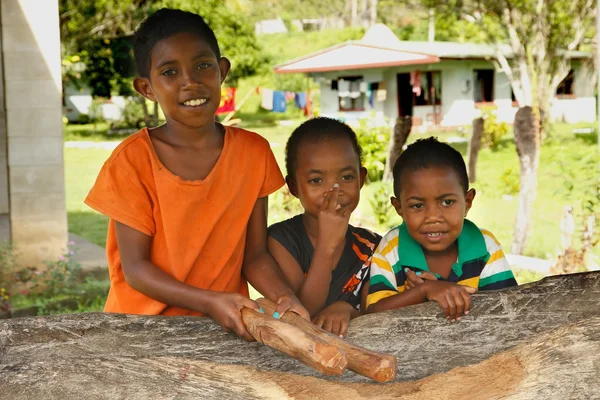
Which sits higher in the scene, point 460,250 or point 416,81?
point 416,81

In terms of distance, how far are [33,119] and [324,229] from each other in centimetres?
402

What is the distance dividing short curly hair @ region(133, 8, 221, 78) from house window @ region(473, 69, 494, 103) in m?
20.3

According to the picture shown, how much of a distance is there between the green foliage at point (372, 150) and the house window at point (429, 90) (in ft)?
32.6

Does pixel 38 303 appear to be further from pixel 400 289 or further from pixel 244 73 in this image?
pixel 244 73

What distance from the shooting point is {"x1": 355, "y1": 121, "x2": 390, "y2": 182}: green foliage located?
11203mm

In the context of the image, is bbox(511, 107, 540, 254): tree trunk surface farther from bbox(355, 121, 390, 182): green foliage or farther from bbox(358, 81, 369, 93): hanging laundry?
bbox(358, 81, 369, 93): hanging laundry

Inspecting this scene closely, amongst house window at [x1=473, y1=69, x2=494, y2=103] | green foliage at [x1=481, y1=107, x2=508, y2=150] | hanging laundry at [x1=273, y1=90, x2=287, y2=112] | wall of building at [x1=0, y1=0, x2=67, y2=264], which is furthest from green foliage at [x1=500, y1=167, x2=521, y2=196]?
hanging laundry at [x1=273, y1=90, x2=287, y2=112]

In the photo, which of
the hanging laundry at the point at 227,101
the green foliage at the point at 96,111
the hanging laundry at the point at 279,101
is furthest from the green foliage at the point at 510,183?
the hanging laundry at the point at 279,101

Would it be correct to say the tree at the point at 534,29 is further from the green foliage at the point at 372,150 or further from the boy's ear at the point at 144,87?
the boy's ear at the point at 144,87

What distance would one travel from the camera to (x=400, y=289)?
2.12 meters

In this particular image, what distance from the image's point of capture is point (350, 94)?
21672 millimetres

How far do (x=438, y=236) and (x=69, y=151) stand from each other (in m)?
14.6

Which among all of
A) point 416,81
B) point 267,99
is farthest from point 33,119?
point 267,99

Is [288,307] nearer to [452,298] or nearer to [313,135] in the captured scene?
[452,298]
